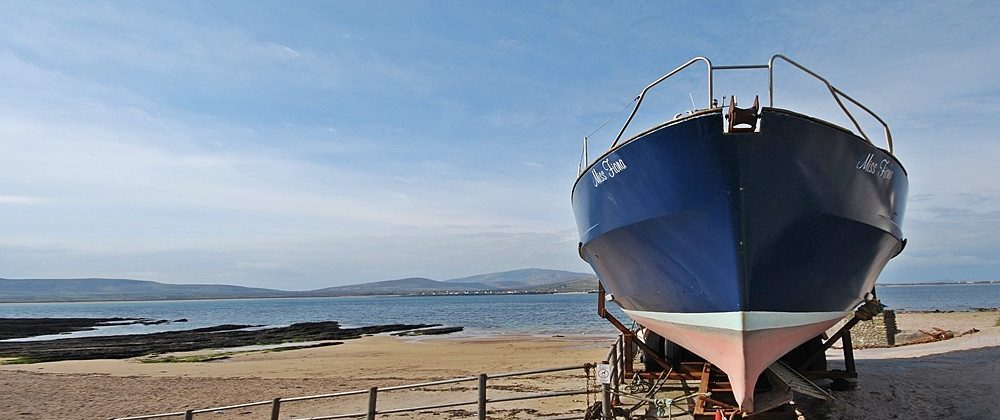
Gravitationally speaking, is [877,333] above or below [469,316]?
above

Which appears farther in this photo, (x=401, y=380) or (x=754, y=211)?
(x=401, y=380)

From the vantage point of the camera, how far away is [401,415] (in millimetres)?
12266

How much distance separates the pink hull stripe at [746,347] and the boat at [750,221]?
15 mm

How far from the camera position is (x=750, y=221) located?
5715 millimetres

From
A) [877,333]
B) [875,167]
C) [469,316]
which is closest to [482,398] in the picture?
[875,167]

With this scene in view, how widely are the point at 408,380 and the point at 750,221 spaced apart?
15.2 metres

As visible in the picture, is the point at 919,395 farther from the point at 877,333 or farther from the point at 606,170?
the point at 877,333

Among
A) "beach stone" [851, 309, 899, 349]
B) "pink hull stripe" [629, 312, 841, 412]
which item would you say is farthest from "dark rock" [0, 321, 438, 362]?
"pink hull stripe" [629, 312, 841, 412]

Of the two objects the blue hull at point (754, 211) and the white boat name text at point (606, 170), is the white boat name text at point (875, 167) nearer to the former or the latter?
the blue hull at point (754, 211)

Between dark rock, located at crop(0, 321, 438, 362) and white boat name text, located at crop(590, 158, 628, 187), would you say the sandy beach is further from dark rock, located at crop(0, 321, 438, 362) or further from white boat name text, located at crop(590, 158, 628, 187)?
white boat name text, located at crop(590, 158, 628, 187)

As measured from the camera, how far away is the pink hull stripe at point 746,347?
594 centimetres

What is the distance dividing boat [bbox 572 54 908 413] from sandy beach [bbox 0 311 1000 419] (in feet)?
10.8

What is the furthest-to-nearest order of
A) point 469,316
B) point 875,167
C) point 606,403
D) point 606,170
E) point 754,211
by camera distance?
1. point 469,316
2. point 606,403
3. point 606,170
4. point 875,167
5. point 754,211

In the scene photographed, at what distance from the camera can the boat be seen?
5.70 meters
